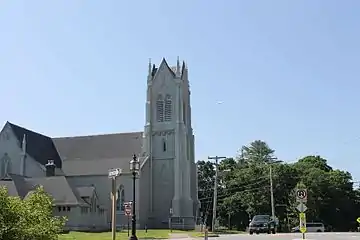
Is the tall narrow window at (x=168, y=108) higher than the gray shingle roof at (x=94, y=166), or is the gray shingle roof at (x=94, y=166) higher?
the tall narrow window at (x=168, y=108)

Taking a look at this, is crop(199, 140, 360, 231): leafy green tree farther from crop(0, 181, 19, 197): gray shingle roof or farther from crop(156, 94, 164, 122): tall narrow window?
crop(0, 181, 19, 197): gray shingle roof

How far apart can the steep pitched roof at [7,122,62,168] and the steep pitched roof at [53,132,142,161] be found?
44.4 inches

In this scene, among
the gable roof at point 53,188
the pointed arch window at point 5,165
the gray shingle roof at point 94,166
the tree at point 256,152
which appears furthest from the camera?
the tree at point 256,152

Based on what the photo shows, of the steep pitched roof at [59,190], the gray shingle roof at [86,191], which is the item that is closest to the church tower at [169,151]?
the gray shingle roof at [86,191]

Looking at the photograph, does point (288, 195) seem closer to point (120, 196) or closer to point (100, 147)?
point (120, 196)

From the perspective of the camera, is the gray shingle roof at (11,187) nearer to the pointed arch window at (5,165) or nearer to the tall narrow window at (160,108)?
the pointed arch window at (5,165)

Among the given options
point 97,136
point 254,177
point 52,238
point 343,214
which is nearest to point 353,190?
point 343,214

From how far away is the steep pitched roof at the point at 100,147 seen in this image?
7919 centimetres

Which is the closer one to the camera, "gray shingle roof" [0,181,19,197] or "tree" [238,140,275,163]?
"gray shingle roof" [0,181,19,197]

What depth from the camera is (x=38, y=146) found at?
A: 3164 inches

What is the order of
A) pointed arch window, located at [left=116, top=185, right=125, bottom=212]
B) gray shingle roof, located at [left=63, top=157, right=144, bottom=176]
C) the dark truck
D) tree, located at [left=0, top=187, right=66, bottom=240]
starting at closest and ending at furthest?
1. tree, located at [left=0, top=187, right=66, bottom=240]
2. the dark truck
3. pointed arch window, located at [left=116, top=185, right=125, bottom=212]
4. gray shingle roof, located at [left=63, top=157, right=144, bottom=176]

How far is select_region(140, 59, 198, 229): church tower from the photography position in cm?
7456

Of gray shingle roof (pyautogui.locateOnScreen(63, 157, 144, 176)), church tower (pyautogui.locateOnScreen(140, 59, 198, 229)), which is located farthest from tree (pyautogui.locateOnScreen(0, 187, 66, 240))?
gray shingle roof (pyautogui.locateOnScreen(63, 157, 144, 176))

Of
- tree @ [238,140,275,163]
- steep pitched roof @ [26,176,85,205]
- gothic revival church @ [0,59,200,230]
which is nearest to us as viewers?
steep pitched roof @ [26,176,85,205]
